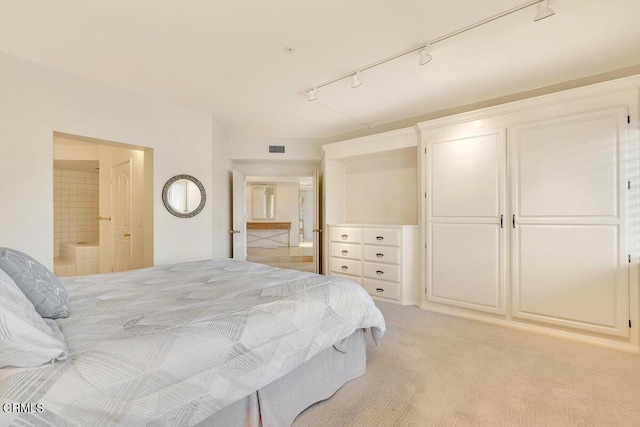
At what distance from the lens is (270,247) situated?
353 inches

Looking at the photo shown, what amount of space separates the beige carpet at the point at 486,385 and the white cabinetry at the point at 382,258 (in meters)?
1.02

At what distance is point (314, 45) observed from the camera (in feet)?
7.60

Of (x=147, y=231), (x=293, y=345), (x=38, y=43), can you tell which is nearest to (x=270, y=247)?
(x=147, y=231)

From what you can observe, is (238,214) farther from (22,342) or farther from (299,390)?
(22,342)

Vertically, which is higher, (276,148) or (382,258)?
(276,148)

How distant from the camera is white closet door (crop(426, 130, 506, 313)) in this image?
9.84 ft

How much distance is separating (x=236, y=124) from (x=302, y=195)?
714 centimetres

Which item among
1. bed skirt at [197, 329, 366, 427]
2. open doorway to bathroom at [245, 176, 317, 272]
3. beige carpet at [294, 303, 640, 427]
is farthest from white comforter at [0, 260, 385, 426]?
open doorway to bathroom at [245, 176, 317, 272]

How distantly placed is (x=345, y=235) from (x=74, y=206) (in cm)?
613

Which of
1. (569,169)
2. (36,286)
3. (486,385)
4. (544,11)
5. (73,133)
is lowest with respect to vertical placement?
(486,385)

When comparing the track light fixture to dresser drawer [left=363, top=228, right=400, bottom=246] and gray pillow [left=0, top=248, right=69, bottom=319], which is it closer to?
dresser drawer [left=363, top=228, right=400, bottom=246]

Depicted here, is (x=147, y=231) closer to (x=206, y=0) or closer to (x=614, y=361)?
(x=206, y=0)

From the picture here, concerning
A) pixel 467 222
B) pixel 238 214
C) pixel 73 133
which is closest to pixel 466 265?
pixel 467 222

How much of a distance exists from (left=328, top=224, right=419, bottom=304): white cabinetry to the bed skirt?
Answer: 1.79 metres
